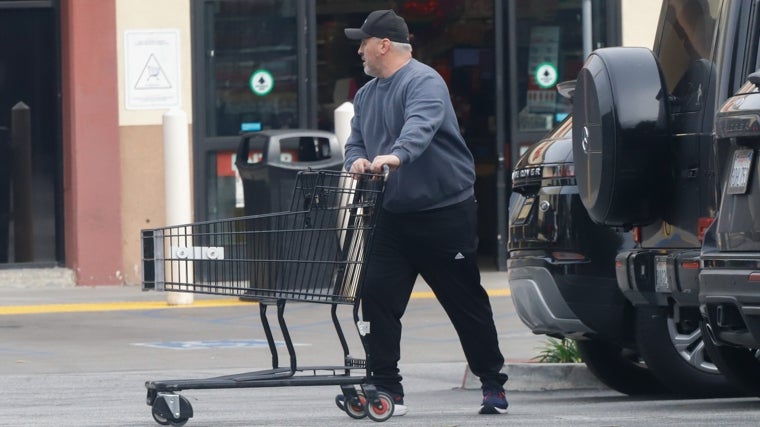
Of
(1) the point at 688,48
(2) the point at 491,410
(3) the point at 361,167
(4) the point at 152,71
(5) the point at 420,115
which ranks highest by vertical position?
(4) the point at 152,71

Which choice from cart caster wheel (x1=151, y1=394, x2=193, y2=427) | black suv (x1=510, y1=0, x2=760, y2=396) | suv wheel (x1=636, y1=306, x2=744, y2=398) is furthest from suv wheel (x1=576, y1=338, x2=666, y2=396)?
cart caster wheel (x1=151, y1=394, x2=193, y2=427)

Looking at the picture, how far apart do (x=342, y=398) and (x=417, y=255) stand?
28.3 inches

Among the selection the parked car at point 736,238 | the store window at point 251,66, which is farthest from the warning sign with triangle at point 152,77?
the parked car at point 736,238

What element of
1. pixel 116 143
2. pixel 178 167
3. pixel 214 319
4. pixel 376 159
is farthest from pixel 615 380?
pixel 116 143

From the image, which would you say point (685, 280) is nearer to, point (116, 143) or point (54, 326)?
point (54, 326)

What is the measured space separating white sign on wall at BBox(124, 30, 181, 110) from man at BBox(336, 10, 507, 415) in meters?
8.84

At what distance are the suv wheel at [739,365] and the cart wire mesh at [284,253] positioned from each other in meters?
1.63

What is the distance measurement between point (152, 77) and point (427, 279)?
9085 mm

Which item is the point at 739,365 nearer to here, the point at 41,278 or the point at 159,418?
the point at 159,418

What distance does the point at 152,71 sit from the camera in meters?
16.2

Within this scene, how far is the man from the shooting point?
A: 7.46m

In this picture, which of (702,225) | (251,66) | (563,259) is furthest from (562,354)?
(251,66)

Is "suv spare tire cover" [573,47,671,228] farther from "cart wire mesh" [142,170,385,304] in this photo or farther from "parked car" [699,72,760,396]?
"cart wire mesh" [142,170,385,304]

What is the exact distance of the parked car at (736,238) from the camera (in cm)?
605
